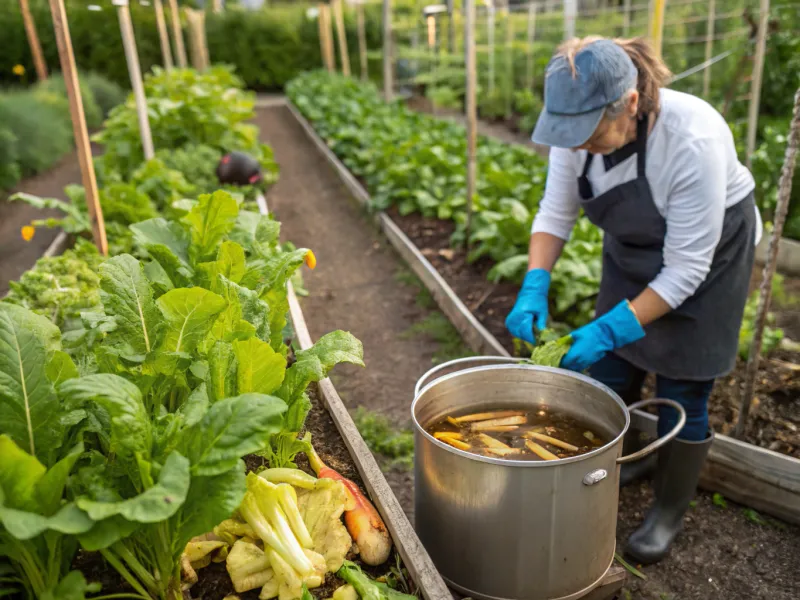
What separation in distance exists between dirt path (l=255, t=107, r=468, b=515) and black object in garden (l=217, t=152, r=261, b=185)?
0.92 meters

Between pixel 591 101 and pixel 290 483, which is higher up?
pixel 591 101

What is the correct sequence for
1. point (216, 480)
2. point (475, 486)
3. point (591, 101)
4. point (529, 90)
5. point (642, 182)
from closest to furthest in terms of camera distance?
point (216, 480) < point (475, 486) < point (591, 101) < point (642, 182) < point (529, 90)

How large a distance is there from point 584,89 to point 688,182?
1.72 feet

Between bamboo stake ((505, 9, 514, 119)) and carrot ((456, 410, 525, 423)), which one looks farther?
bamboo stake ((505, 9, 514, 119))

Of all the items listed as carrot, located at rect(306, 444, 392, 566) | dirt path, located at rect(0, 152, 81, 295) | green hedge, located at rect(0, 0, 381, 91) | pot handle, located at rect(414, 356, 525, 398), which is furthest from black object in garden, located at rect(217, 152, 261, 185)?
green hedge, located at rect(0, 0, 381, 91)

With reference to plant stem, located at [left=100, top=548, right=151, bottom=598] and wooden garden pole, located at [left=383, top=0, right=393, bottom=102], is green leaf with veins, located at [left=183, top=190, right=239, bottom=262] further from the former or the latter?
wooden garden pole, located at [left=383, top=0, right=393, bottom=102]

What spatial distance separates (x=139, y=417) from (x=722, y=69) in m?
8.77

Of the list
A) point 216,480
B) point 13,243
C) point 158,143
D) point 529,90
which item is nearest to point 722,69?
point 529,90

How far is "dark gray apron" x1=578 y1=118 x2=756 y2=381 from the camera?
9.56ft

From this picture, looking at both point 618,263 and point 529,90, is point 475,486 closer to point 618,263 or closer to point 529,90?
point 618,263

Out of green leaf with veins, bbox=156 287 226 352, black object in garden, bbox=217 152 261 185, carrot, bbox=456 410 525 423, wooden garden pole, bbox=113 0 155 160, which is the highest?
wooden garden pole, bbox=113 0 155 160

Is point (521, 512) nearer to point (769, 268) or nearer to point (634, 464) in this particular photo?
point (634, 464)

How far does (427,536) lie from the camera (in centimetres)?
246

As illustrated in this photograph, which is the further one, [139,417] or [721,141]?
[721,141]
